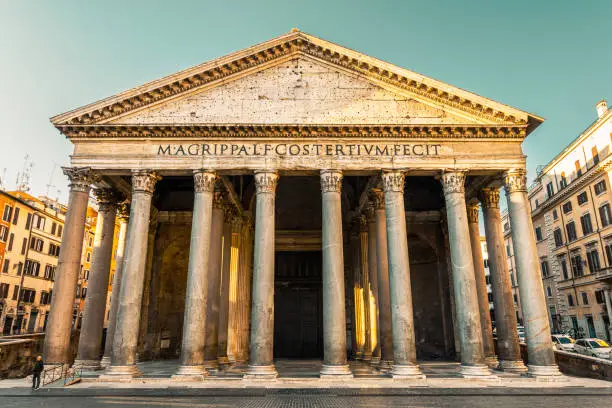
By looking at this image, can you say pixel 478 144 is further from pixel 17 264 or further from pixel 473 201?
pixel 17 264

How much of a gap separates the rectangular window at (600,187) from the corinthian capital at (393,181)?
71.0ft

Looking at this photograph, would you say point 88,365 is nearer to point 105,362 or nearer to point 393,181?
point 105,362

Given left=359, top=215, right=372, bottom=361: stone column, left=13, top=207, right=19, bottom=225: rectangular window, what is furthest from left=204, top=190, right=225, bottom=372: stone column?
left=13, top=207, right=19, bottom=225: rectangular window

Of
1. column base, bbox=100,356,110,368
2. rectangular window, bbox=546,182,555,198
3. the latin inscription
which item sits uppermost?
rectangular window, bbox=546,182,555,198

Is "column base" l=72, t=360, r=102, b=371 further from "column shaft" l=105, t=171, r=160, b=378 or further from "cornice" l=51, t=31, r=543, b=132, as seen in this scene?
"cornice" l=51, t=31, r=543, b=132

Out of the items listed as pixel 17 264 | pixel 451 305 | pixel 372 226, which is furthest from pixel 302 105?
pixel 17 264

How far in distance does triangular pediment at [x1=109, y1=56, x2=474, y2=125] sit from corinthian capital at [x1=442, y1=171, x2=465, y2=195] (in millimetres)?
1820

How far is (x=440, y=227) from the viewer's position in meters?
21.0

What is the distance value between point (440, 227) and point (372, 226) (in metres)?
4.64

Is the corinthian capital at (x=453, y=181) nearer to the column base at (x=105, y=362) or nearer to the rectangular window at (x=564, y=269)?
the column base at (x=105, y=362)

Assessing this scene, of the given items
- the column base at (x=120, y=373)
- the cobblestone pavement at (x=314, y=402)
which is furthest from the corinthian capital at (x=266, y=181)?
the column base at (x=120, y=373)

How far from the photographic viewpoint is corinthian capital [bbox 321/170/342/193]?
14.5 metres

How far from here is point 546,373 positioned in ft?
42.0

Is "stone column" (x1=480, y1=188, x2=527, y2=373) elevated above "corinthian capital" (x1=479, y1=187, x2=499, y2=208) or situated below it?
below
